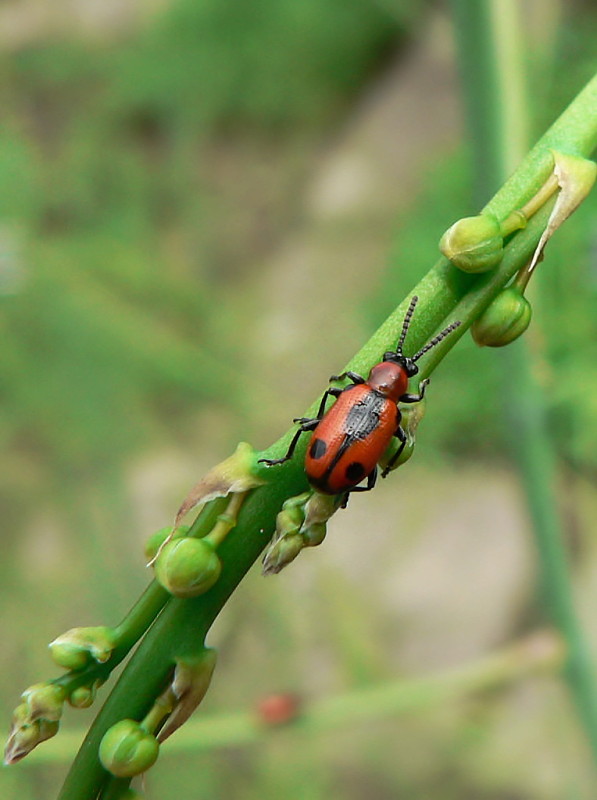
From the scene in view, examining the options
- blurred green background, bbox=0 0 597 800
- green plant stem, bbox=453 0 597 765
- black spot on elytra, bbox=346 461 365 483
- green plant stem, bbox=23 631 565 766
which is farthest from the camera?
blurred green background, bbox=0 0 597 800

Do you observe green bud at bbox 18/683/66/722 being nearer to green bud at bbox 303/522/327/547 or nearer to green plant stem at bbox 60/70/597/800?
green plant stem at bbox 60/70/597/800

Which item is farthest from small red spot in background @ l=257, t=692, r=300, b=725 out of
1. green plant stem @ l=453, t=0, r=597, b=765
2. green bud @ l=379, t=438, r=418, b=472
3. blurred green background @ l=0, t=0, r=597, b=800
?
green bud @ l=379, t=438, r=418, b=472

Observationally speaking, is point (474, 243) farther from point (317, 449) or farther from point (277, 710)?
point (277, 710)

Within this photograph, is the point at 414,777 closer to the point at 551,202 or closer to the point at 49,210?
the point at 551,202

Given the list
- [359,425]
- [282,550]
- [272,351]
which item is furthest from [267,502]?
[272,351]

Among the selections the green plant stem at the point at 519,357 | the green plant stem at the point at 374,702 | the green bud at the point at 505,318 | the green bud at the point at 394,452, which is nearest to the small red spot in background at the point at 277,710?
the green plant stem at the point at 374,702

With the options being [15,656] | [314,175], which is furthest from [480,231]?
[314,175]
